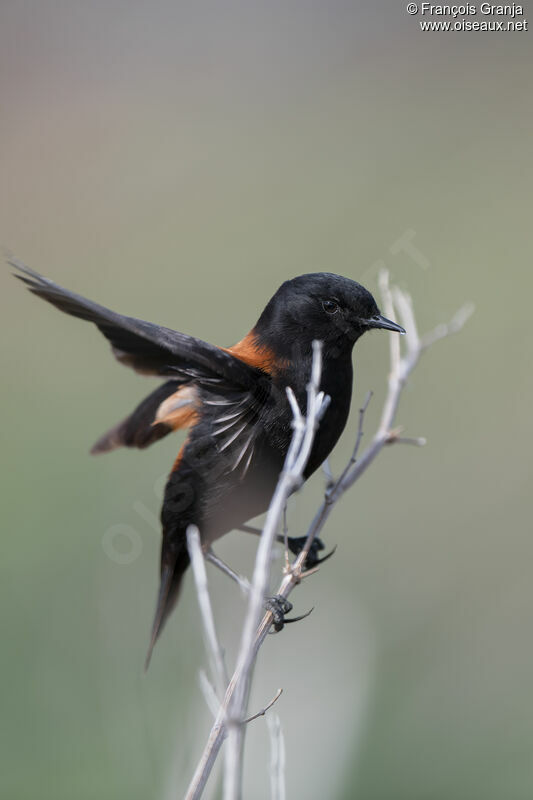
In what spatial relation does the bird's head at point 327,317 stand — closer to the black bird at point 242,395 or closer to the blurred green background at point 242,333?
the black bird at point 242,395

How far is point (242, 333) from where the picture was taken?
280 inches

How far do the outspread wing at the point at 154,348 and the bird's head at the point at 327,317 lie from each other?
289 mm

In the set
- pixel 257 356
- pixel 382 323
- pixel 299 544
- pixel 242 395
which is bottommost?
pixel 299 544

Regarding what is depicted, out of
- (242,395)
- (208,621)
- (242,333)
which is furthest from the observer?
(242,333)

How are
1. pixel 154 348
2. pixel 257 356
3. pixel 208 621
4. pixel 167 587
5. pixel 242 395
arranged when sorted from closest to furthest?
1. pixel 208 621
2. pixel 154 348
3. pixel 242 395
4. pixel 257 356
5. pixel 167 587

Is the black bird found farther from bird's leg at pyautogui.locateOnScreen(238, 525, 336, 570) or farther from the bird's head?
bird's leg at pyautogui.locateOnScreen(238, 525, 336, 570)

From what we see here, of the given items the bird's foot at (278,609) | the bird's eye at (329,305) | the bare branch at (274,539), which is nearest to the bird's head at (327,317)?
the bird's eye at (329,305)

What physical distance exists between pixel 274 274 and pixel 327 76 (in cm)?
378

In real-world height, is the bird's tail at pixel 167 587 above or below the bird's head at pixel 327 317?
below

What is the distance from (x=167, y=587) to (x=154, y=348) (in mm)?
1247

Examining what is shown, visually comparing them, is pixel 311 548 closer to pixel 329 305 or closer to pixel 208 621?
pixel 329 305

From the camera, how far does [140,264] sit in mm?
8625

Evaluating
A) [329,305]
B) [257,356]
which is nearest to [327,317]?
[329,305]

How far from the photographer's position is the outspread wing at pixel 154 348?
288 cm
